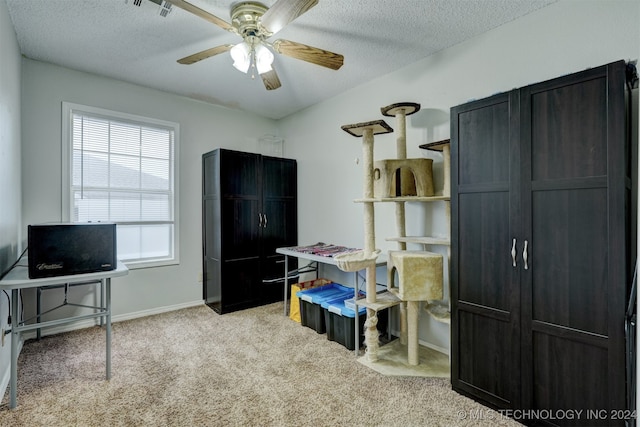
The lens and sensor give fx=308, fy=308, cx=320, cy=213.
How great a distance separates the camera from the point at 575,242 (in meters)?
1.59

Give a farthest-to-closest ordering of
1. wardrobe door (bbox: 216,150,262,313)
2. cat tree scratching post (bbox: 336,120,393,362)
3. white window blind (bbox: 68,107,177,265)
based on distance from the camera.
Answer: wardrobe door (bbox: 216,150,262,313) → white window blind (bbox: 68,107,177,265) → cat tree scratching post (bbox: 336,120,393,362)

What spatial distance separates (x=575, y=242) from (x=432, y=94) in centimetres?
172

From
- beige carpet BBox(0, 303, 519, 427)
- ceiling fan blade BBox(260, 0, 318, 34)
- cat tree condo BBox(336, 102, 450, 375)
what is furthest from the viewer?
cat tree condo BBox(336, 102, 450, 375)

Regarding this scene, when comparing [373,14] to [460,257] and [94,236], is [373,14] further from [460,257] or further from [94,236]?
[94,236]

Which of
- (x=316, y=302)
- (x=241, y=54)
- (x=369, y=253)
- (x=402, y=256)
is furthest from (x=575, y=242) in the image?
(x=241, y=54)

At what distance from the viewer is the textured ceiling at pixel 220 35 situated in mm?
2123

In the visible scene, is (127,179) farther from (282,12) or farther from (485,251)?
(485,251)

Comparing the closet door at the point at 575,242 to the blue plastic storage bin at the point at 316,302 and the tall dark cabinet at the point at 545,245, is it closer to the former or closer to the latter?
the tall dark cabinet at the point at 545,245

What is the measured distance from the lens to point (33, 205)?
2.89 meters

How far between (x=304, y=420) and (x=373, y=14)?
2.70 meters

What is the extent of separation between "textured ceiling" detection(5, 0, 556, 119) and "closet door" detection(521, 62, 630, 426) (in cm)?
95

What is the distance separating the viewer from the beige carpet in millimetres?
1799

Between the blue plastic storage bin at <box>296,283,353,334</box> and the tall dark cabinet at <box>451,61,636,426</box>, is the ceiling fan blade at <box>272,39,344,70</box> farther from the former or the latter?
the blue plastic storage bin at <box>296,283,353,334</box>

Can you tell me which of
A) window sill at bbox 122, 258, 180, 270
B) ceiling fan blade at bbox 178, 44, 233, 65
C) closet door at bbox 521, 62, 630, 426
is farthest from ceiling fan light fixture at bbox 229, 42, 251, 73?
window sill at bbox 122, 258, 180, 270
